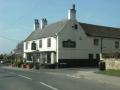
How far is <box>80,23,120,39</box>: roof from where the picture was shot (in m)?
62.9

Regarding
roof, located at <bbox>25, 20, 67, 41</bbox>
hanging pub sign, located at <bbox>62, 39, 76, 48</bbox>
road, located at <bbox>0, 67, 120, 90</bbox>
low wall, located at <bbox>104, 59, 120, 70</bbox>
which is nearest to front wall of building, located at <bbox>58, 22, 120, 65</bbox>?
hanging pub sign, located at <bbox>62, 39, 76, 48</bbox>

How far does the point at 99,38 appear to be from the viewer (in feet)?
206

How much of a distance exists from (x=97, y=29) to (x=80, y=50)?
7.82 metres

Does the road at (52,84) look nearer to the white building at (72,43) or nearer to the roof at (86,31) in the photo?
the white building at (72,43)

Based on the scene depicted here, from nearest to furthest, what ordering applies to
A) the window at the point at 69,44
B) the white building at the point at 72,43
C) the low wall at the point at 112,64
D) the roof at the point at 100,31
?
the low wall at the point at 112,64 → the white building at the point at 72,43 → the window at the point at 69,44 → the roof at the point at 100,31

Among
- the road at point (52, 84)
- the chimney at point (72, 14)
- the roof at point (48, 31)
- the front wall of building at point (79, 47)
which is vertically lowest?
the road at point (52, 84)

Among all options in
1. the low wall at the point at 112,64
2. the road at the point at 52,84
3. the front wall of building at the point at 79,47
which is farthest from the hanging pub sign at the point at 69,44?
the road at the point at 52,84

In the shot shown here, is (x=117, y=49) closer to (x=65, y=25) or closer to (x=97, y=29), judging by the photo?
(x=97, y=29)

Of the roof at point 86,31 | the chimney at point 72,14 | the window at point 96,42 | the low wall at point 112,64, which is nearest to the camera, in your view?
the low wall at point 112,64

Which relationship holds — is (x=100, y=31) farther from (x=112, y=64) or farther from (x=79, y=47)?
(x=112, y=64)

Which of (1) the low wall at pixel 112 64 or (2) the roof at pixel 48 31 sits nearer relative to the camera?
(1) the low wall at pixel 112 64

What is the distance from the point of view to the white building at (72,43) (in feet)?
190

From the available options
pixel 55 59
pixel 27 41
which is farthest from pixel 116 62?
pixel 27 41

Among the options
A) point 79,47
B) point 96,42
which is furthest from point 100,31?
point 79,47
